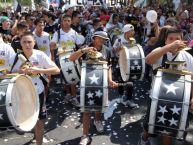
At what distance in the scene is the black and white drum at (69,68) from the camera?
639 cm

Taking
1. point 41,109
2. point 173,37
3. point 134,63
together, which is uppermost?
point 173,37

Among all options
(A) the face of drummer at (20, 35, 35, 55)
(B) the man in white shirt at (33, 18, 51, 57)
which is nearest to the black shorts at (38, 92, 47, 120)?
(A) the face of drummer at (20, 35, 35, 55)

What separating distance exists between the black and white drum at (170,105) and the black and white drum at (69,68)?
2.69 m

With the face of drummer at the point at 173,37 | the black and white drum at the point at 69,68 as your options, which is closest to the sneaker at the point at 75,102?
the black and white drum at the point at 69,68

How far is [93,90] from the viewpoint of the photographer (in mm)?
4711

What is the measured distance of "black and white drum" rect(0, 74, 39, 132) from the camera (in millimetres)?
3742

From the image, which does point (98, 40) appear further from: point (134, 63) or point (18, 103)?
point (18, 103)

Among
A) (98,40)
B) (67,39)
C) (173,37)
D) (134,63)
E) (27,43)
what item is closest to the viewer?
(173,37)

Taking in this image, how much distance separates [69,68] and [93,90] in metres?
1.80

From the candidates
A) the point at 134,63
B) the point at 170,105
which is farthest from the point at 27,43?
the point at 134,63

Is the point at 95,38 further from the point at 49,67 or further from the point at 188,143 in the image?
the point at 188,143

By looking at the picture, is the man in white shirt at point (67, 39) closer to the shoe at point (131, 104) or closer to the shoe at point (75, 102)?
the shoe at point (75, 102)

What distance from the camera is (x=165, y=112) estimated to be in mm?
3822

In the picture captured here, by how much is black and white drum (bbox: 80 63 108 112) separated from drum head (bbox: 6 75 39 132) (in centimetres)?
66
